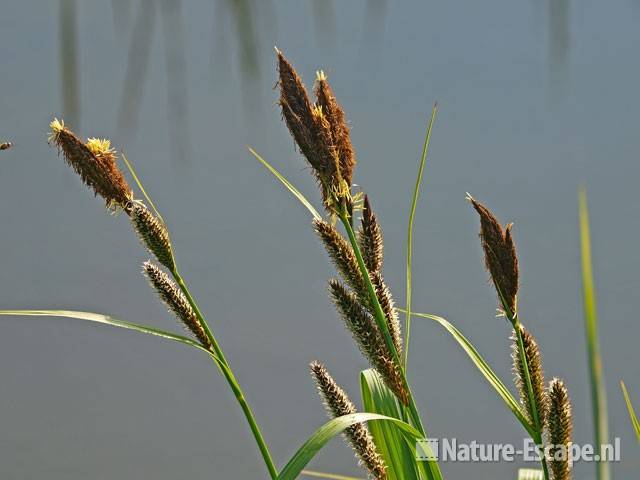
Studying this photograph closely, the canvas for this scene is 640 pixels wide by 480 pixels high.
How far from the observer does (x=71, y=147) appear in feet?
2.32

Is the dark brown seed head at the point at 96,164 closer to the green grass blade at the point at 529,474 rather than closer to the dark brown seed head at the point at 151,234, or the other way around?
the dark brown seed head at the point at 151,234

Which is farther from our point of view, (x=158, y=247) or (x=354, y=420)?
(x=158, y=247)

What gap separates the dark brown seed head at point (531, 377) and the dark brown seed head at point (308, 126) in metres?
0.20

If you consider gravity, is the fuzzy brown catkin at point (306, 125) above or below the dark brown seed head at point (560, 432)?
above

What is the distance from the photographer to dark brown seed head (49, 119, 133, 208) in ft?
2.30

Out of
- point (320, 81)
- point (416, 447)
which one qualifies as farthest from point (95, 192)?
point (416, 447)

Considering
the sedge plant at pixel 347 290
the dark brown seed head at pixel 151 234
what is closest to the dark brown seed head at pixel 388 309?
the sedge plant at pixel 347 290

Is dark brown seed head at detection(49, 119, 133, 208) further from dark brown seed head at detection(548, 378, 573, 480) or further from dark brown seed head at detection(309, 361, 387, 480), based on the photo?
dark brown seed head at detection(548, 378, 573, 480)

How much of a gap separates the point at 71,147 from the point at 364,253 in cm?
25

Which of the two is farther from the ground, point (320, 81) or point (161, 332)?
point (320, 81)

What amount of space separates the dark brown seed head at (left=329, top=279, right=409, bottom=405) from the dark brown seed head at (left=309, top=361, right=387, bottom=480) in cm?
7

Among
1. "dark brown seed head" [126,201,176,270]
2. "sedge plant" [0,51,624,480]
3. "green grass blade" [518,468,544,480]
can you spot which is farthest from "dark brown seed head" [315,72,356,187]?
"green grass blade" [518,468,544,480]

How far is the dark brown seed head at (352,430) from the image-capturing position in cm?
73

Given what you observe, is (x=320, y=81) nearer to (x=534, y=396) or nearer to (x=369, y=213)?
(x=369, y=213)
